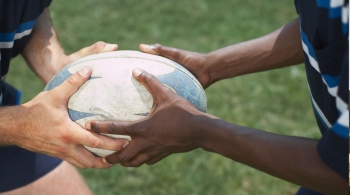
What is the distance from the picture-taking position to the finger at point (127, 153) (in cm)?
247

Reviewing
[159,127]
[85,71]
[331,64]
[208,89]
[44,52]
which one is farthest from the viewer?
[208,89]

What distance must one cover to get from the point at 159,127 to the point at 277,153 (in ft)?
1.75

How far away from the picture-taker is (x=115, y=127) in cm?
245

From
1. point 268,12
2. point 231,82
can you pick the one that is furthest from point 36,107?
point 268,12

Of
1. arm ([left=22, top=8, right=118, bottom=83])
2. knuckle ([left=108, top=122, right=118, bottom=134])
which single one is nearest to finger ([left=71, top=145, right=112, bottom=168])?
knuckle ([left=108, top=122, right=118, bottom=134])

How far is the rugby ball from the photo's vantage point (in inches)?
100

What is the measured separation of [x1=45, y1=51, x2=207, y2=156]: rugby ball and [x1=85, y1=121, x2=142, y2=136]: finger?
0.07 metres

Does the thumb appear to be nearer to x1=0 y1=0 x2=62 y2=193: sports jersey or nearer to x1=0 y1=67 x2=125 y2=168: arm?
x1=0 y1=67 x2=125 y2=168: arm

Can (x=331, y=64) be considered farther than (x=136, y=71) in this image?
No

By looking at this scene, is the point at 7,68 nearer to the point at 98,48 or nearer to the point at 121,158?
the point at 98,48

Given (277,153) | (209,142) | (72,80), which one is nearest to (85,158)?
(72,80)

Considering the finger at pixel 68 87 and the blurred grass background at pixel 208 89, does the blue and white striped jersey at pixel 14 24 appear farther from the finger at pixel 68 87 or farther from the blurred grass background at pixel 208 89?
the blurred grass background at pixel 208 89

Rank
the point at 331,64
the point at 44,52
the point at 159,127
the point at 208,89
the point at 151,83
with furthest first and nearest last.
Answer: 1. the point at 208,89
2. the point at 44,52
3. the point at 151,83
4. the point at 159,127
5. the point at 331,64

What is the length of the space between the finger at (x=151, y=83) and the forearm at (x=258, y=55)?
74cm
